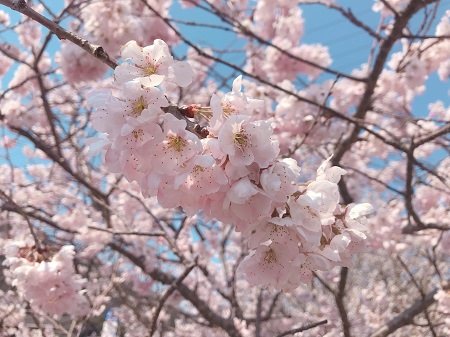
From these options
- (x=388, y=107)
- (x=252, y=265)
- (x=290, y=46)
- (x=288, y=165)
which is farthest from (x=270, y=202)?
(x=388, y=107)

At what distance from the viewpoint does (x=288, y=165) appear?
915mm

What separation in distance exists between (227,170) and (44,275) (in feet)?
4.53

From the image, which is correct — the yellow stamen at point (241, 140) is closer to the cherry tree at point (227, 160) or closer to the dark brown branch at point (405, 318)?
the cherry tree at point (227, 160)

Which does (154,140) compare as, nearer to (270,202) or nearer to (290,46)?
(270,202)

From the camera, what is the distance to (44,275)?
1991mm

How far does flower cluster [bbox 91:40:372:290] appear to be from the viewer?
2.94ft

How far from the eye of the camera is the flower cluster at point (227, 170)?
896 mm

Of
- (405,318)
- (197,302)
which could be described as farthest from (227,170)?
(197,302)

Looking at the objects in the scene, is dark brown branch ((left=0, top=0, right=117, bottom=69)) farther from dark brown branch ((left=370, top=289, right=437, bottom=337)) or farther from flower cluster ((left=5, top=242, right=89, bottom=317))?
dark brown branch ((left=370, top=289, right=437, bottom=337))

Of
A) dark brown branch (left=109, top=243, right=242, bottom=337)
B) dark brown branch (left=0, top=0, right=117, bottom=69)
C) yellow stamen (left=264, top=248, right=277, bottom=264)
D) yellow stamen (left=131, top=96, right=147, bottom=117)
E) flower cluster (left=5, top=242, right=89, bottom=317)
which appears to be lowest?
yellow stamen (left=264, top=248, right=277, bottom=264)

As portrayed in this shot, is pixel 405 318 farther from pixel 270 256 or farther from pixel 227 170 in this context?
pixel 227 170

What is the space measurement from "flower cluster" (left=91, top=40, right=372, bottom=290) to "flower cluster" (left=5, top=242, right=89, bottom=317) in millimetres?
1187

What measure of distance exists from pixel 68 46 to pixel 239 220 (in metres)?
2.67

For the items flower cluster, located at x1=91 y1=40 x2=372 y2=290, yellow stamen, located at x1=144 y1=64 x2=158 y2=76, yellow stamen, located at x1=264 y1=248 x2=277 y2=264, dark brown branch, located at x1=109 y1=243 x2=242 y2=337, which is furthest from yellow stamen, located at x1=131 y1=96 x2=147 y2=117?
dark brown branch, located at x1=109 y1=243 x2=242 y2=337
